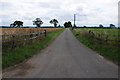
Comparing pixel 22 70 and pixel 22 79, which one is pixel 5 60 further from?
pixel 22 79

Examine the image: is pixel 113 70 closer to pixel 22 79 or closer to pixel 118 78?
pixel 118 78

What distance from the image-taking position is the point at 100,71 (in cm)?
784

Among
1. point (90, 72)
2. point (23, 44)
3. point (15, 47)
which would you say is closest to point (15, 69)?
point (90, 72)

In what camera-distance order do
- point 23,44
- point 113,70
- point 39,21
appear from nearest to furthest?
point 113,70 < point 23,44 < point 39,21

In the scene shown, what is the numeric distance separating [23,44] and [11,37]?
65.6 inches

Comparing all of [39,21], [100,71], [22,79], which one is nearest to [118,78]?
[100,71]

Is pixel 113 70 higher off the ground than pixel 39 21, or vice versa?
pixel 39 21

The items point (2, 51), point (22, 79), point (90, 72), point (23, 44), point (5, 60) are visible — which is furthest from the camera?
point (23, 44)

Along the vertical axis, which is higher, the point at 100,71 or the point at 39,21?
the point at 39,21

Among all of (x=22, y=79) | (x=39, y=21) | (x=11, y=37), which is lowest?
(x=22, y=79)

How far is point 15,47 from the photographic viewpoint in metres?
13.1

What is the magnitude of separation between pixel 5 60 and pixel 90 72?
13.8 feet

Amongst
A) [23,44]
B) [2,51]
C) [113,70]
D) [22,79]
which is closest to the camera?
[22,79]

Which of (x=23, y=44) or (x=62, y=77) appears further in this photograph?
(x=23, y=44)
